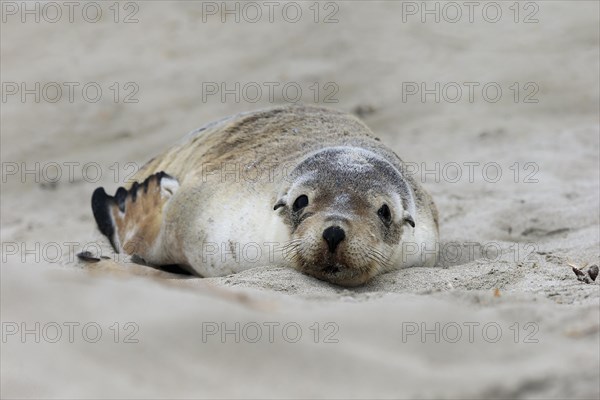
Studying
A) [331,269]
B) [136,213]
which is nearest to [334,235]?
[331,269]

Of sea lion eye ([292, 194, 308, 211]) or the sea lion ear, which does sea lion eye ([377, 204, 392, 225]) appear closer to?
the sea lion ear

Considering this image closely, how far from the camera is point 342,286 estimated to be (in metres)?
4.86

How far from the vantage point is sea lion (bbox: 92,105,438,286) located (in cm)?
489

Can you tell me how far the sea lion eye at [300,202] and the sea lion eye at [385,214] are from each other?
1.31ft

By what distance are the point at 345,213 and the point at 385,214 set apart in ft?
1.10

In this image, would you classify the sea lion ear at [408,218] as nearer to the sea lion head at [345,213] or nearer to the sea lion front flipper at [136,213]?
the sea lion head at [345,213]

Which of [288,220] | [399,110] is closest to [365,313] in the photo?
[288,220]

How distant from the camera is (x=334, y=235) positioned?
4.68 m

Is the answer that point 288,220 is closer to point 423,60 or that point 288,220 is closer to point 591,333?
point 591,333

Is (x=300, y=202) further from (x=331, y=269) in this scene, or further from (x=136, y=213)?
(x=136, y=213)

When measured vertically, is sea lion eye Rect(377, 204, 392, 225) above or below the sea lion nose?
below

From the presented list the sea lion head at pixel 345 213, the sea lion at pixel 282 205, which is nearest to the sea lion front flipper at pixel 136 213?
the sea lion at pixel 282 205

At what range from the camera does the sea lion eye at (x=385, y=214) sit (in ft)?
16.8

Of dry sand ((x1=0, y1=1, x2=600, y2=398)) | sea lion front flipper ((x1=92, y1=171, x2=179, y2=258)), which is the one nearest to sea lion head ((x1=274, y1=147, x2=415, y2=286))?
dry sand ((x1=0, y1=1, x2=600, y2=398))
